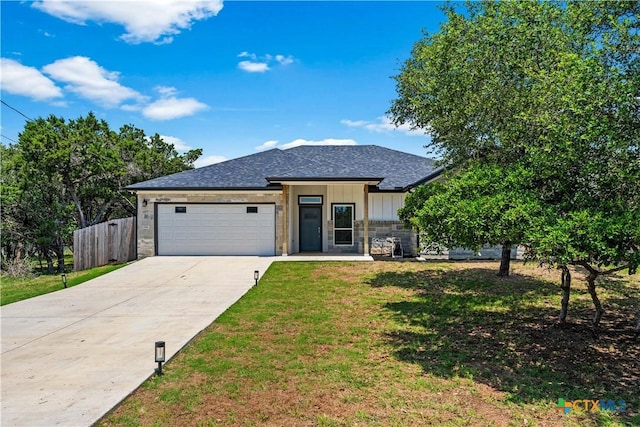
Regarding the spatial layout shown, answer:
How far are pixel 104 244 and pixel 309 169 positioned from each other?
29.4ft

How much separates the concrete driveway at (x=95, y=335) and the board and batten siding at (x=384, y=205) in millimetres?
6574

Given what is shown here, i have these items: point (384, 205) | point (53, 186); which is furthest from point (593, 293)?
point (53, 186)

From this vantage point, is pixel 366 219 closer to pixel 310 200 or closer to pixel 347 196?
pixel 347 196

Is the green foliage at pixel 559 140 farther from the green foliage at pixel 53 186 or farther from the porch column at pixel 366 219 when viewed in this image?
the green foliage at pixel 53 186

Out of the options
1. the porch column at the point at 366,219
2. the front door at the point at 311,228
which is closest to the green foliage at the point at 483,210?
the porch column at the point at 366,219

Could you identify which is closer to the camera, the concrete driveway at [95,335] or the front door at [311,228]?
the concrete driveway at [95,335]

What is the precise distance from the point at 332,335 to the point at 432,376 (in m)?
1.96

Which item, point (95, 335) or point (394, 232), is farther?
point (394, 232)

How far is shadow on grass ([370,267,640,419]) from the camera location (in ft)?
14.6

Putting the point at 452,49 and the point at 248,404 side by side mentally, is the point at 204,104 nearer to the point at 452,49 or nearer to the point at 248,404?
the point at 452,49

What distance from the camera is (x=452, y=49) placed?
8516 millimetres

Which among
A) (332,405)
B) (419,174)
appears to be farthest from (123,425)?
(419,174)

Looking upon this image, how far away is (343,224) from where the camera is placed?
17438mm

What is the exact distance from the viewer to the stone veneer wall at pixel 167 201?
52.6ft
